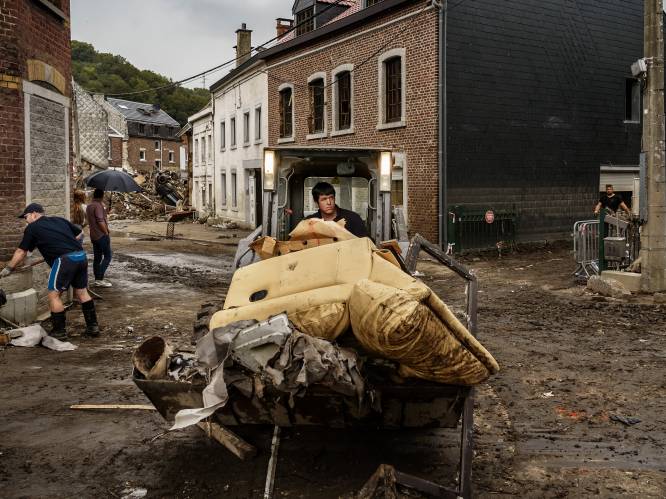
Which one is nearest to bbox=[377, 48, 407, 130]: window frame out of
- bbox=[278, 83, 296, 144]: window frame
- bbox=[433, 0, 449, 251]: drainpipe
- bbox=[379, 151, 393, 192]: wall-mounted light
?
bbox=[433, 0, 449, 251]: drainpipe

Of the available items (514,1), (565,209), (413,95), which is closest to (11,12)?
(413,95)

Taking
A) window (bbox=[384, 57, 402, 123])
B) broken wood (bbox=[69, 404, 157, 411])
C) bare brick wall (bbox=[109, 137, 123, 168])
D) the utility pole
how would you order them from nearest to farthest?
broken wood (bbox=[69, 404, 157, 411]) < the utility pole < window (bbox=[384, 57, 402, 123]) < bare brick wall (bbox=[109, 137, 123, 168])

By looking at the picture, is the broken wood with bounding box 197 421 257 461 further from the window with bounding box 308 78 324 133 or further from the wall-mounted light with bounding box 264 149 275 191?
the window with bounding box 308 78 324 133

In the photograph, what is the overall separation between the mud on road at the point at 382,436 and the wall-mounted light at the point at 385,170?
234cm

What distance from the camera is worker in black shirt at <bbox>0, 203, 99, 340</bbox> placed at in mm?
7961

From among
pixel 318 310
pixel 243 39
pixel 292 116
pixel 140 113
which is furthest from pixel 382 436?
pixel 140 113

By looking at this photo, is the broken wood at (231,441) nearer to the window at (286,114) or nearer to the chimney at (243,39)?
the window at (286,114)

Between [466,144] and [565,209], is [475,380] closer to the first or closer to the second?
[466,144]

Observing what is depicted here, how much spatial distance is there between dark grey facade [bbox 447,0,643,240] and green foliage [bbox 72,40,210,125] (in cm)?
7042

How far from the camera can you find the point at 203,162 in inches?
1618

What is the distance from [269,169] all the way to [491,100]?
12214 millimetres

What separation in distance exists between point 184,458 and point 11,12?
720 cm

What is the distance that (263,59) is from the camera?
88.5ft

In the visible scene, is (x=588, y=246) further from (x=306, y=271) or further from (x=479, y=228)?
(x=306, y=271)
